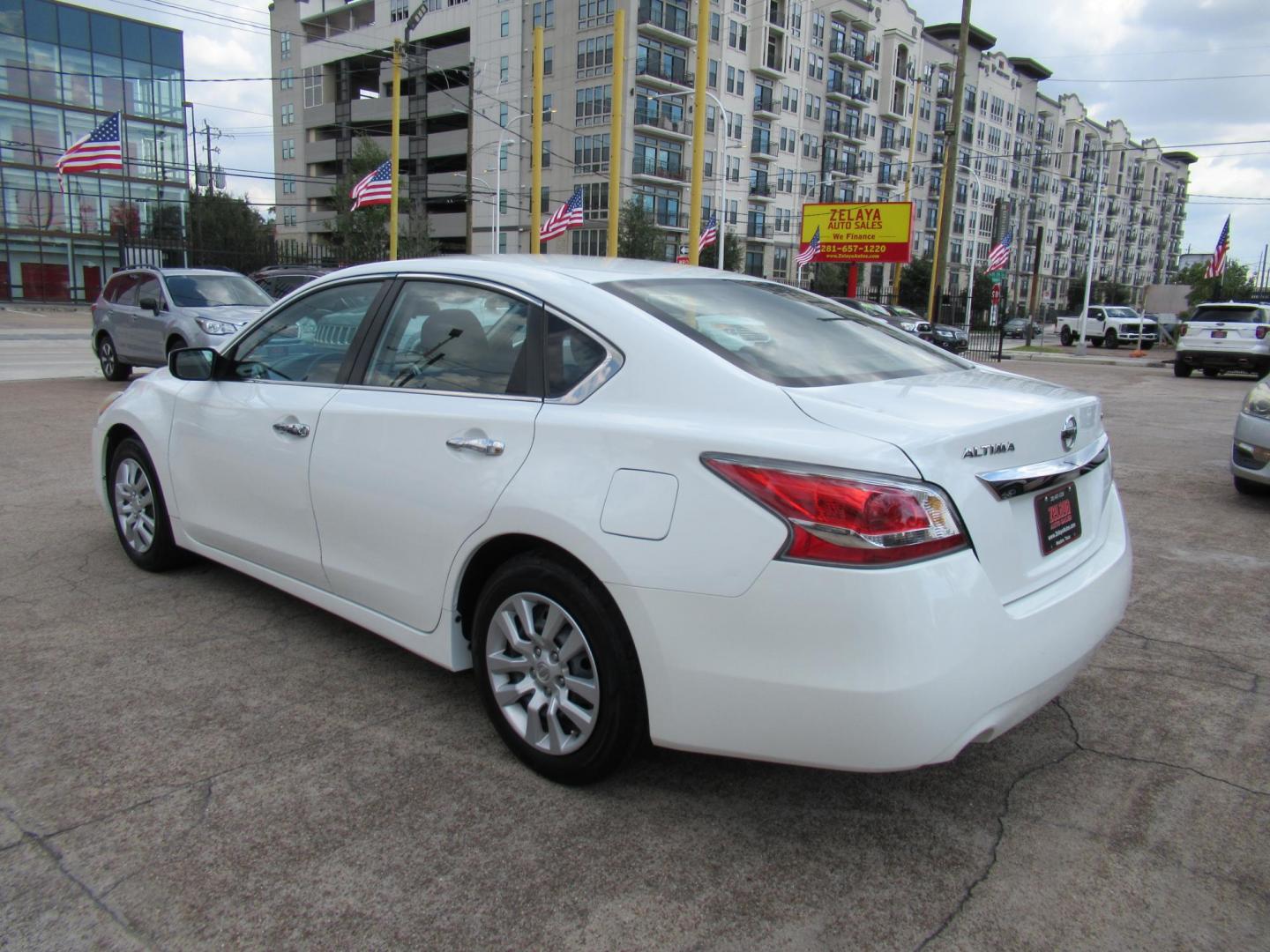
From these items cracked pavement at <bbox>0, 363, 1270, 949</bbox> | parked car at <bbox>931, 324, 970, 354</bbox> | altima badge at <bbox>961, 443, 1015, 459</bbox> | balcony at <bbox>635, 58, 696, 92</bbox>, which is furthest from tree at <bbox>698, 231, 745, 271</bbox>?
altima badge at <bbox>961, 443, 1015, 459</bbox>

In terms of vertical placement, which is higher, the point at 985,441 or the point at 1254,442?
the point at 985,441

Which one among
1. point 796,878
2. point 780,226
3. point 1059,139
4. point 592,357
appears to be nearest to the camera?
point 796,878

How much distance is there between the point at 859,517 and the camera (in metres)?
2.17

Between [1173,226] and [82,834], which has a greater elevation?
[1173,226]

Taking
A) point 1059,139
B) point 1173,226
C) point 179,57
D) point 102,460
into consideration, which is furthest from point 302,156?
point 1173,226

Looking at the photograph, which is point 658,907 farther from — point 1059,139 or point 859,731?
point 1059,139

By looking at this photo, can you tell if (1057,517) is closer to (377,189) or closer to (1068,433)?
(1068,433)

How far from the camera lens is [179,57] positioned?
161 feet

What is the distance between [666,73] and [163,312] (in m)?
53.0

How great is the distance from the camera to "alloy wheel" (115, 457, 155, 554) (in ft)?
15.0

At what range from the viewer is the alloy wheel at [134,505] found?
4.56 metres

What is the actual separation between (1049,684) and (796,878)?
0.87m

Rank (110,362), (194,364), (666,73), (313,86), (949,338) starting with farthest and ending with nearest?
(313,86)
(666,73)
(949,338)
(110,362)
(194,364)

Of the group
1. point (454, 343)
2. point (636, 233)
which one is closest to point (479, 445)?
point (454, 343)
